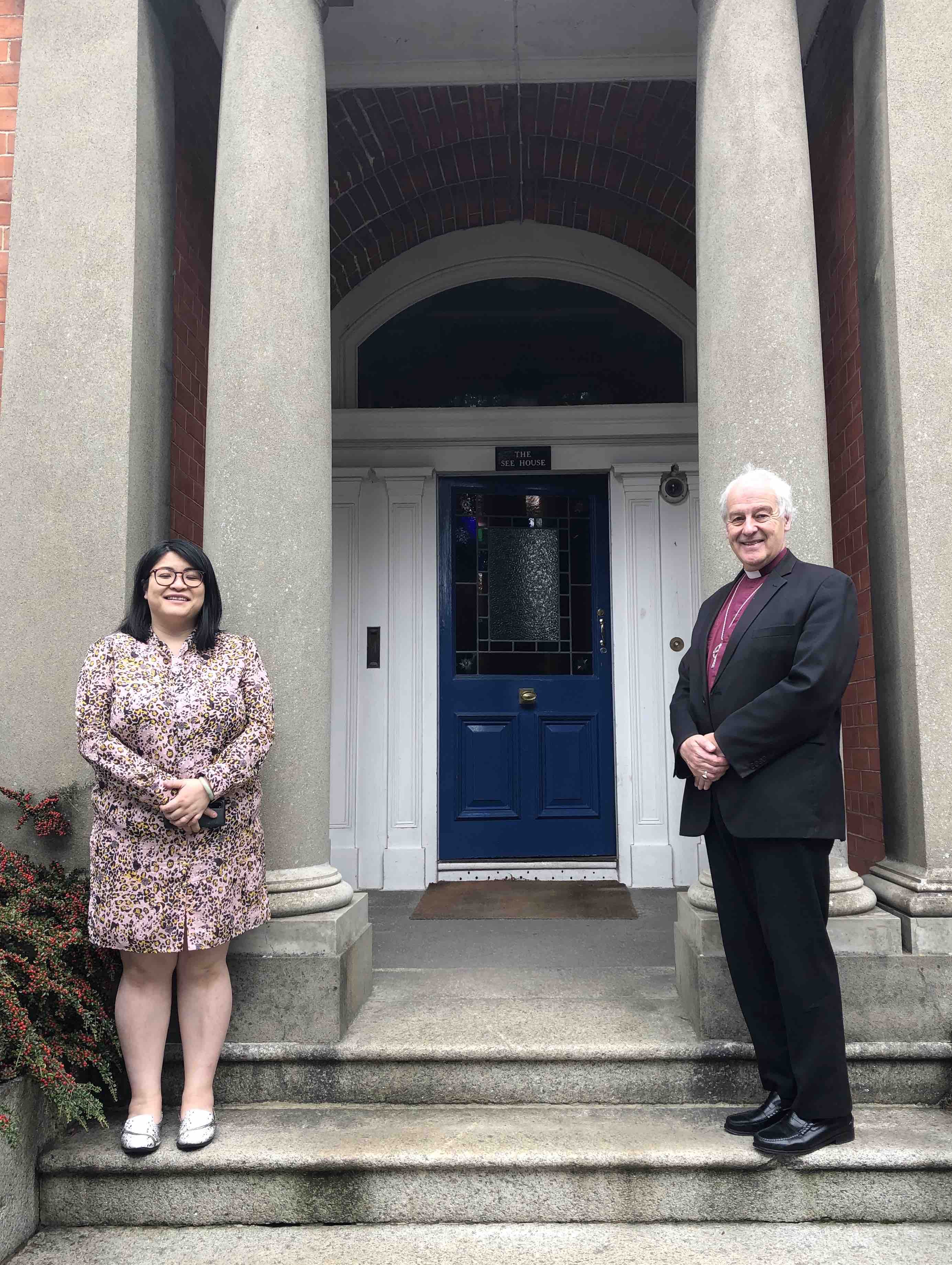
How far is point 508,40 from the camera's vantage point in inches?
173

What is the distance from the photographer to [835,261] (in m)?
4.10

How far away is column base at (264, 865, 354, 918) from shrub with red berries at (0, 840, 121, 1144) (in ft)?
1.73

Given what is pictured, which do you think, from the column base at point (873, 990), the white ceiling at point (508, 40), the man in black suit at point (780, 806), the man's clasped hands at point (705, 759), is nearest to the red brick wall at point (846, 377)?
the white ceiling at point (508, 40)

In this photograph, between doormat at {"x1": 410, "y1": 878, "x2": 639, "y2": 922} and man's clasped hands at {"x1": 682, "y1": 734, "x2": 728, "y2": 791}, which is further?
doormat at {"x1": 410, "y1": 878, "x2": 639, "y2": 922}

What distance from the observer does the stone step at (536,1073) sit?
9.47 feet

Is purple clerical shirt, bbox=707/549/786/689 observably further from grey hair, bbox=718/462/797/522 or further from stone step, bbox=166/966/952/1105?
stone step, bbox=166/966/952/1105

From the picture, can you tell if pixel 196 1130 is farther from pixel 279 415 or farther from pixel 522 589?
pixel 522 589

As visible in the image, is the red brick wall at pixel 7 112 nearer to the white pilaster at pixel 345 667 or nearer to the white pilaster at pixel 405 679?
the white pilaster at pixel 345 667

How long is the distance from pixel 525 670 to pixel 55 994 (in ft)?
12.0

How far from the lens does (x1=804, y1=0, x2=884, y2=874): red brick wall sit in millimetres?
3760

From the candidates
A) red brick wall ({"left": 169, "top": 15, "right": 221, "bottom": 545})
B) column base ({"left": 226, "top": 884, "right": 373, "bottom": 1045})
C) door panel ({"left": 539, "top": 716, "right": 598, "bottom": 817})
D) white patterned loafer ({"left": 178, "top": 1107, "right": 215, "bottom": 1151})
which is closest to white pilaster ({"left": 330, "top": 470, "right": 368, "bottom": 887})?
door panel ({"left": 539, "top": 716, "right": 598, "bottom": 817})

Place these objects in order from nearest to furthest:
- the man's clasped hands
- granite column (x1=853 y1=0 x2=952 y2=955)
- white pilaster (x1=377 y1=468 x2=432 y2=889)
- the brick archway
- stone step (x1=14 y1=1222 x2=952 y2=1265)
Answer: stone step (x1=14 y1=1222 x2=952 y2=1265) < the man's clasped hands < granite column (x1=853 y1=0 x2=952 y2=955) < the brick archway < white pilaster (x1=377 y1=468 x2=432 y2=889)

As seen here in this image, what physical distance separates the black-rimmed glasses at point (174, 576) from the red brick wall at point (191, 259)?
1.19m

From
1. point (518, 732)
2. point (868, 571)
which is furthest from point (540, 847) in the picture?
point (868, 571)
